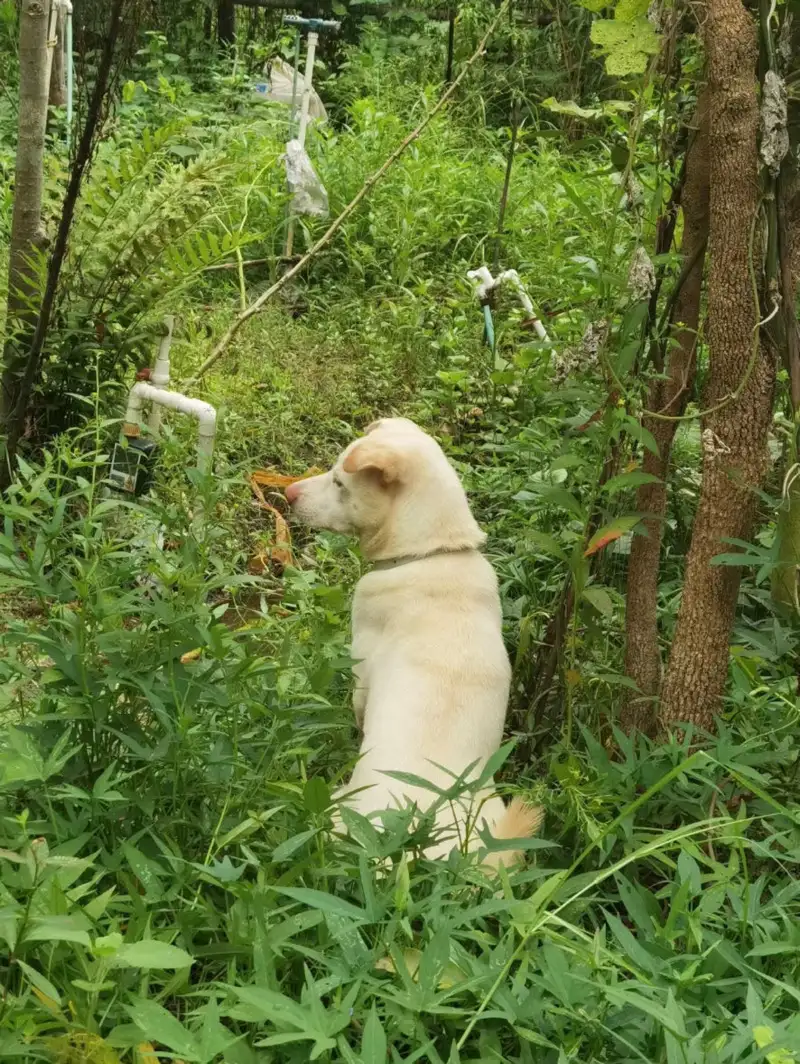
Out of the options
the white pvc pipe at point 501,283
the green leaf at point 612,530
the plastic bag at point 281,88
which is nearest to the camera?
the green leaf at point 612,530

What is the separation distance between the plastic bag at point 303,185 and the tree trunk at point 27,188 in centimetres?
216

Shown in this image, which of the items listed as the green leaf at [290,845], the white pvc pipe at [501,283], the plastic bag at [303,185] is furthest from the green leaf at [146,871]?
the plastic bag at [303,185]

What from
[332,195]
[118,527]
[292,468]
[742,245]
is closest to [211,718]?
[118,527]

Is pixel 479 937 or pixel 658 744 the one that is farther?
pixel 658 744

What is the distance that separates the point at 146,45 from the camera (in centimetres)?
941

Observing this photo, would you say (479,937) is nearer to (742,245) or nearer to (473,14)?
(742,245)

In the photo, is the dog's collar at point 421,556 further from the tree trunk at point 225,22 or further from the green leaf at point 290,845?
the tree trunk at point 225,22

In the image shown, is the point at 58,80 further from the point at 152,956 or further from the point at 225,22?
the point at 152,956

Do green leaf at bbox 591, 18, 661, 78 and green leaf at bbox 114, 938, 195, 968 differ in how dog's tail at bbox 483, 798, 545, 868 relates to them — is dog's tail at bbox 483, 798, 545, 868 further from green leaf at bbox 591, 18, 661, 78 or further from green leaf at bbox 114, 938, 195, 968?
green leaf at bbox 591, 18, 661, 78

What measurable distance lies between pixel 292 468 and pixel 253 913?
3.01m

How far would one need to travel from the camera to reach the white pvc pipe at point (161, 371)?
3.98m

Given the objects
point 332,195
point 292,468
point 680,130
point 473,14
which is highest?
point 473,14

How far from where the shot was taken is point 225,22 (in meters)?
9.41

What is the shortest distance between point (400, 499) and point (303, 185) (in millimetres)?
3586
